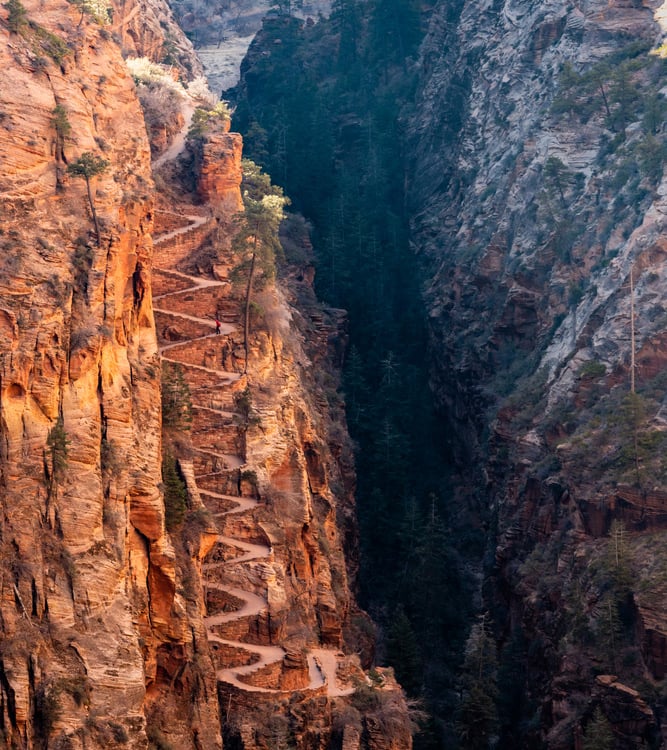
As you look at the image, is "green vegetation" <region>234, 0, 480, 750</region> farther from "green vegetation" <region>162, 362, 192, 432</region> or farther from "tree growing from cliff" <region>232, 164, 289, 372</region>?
"green vegetation" <region>162, 362, 192, 432</region>

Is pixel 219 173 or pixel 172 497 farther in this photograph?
pixel 219 173

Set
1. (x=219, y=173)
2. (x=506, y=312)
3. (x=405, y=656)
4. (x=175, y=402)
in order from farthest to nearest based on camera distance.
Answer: (x=506, y=312)
(x=219, y=173)
(x=405, y=656)
(x=175, y=402)

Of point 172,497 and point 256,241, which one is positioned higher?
point 256,241

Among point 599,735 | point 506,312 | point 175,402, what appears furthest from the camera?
point 506,312

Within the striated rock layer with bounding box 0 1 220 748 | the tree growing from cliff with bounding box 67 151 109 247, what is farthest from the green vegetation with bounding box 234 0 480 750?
the tree growing from cliff with bounding box 67 151 109 247

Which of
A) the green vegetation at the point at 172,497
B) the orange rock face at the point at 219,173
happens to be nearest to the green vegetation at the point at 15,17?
the orange rock face at the point at 219,173

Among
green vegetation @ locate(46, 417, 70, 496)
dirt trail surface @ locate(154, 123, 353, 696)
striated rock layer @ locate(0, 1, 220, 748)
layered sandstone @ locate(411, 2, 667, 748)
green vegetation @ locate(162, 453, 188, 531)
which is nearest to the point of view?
striated rock layer @ locate(0, 1, 220, 748)

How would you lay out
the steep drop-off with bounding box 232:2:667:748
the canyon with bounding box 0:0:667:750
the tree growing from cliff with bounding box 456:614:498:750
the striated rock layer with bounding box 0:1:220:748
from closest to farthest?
1. the striated rock layer with bounding box 0:1:220:748
2. the canyon with bounding box 0:0:667:750
3. the tree growing from cliff with bounding box 456:614:498:750
4. the steep drop-off with bounding box 232:2:667:748

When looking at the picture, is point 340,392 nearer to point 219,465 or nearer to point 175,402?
point 219,465

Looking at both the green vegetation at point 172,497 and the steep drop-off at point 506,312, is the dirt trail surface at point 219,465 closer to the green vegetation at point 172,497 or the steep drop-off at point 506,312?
the green vegetation at point 172,497

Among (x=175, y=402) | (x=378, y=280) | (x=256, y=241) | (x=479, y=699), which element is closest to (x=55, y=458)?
(x=175, y=402)

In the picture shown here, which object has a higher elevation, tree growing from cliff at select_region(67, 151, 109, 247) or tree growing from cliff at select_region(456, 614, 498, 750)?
tree growing from cliff at select_region(67, 151, 109, 247)
